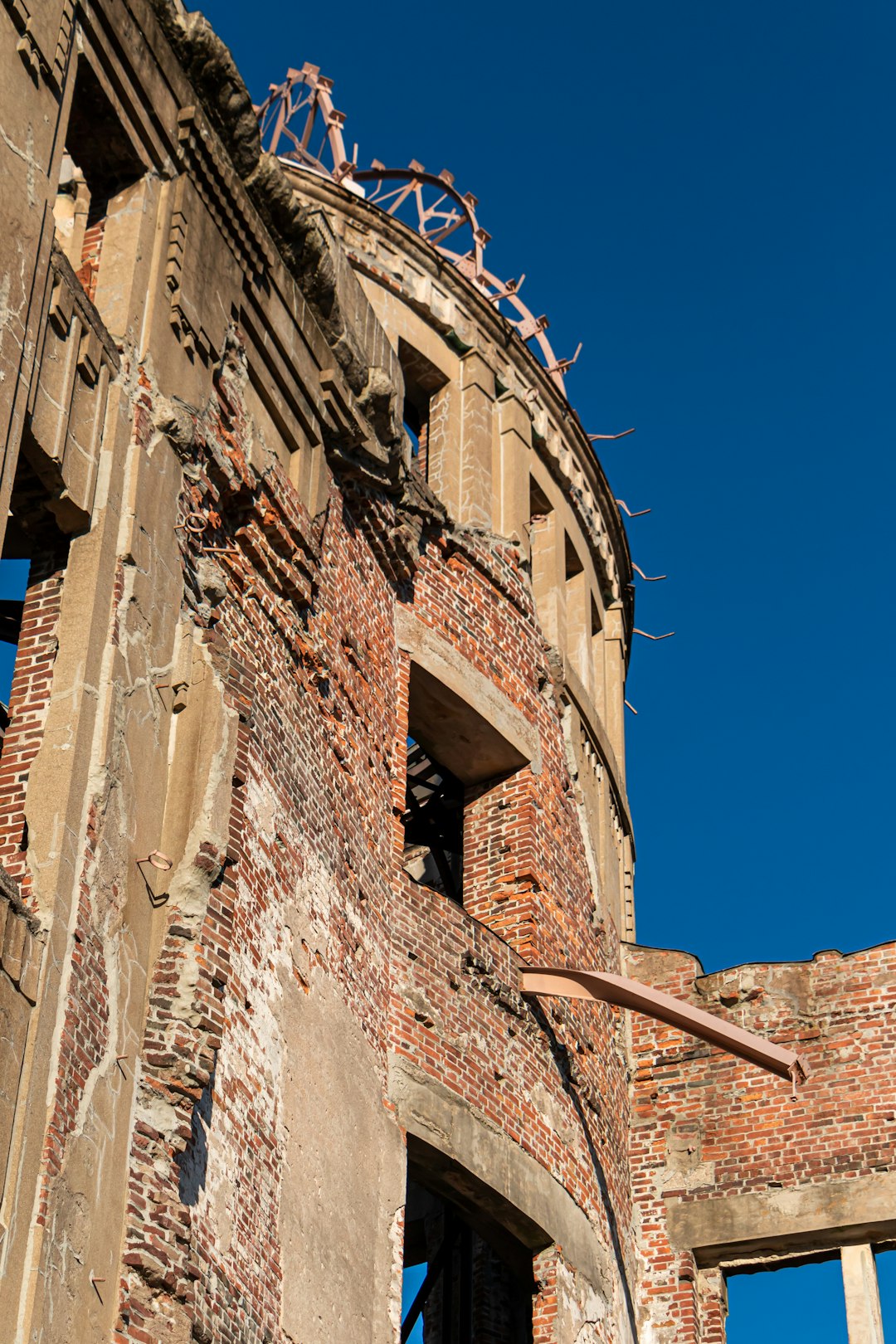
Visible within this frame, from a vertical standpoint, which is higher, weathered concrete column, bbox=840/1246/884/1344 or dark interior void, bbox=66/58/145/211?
dark interior void, bbox=66/58/145/211

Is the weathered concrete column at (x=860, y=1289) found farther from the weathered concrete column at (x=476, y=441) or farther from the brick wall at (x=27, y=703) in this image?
the brick wall at (x=27, y=703)

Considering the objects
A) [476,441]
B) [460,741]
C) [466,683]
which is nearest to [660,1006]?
[460,741]

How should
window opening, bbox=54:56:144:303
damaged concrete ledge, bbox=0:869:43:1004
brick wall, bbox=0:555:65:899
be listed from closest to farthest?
damaged concrete ledge, bbox=0:869:43:1004 → brick wall, bbox=0:555:65:899 → window opening, bbox=54:56:144:303

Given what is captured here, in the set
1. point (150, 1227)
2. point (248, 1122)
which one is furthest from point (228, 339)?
point (150, 1227)

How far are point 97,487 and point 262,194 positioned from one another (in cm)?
341

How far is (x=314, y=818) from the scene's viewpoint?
38.4 ft

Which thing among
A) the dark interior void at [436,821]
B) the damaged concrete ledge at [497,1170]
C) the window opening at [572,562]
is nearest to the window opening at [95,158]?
the damaged concrete ledge at [497,1170]

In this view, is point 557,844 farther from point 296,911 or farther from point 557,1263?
point 296,911

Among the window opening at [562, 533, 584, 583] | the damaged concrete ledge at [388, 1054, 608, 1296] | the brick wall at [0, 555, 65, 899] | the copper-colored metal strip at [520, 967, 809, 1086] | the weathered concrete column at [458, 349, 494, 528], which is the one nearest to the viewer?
the brick wall at [0, 555, 65, 899]

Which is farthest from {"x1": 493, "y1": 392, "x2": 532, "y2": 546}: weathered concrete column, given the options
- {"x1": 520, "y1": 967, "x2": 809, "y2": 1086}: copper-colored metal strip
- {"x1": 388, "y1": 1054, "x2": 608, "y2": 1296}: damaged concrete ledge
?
{"x1": 388, "y1": 1054, "x2": 608, "y2": 1296}: damaged concrete ledge

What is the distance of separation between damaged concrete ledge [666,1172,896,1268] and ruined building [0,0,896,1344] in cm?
4

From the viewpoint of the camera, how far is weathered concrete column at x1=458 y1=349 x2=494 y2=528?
54.5ft

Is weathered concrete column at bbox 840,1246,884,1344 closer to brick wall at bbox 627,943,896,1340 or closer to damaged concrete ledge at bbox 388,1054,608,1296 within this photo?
brick wall at bbox 627,943,896,1340

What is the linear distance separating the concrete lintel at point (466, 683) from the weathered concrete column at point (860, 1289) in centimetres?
432
